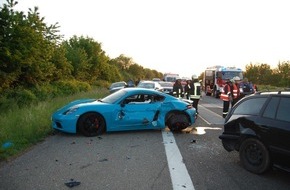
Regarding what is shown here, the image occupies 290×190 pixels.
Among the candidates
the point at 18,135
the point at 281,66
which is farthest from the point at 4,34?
the point at 281,66

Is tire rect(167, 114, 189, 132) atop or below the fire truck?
below

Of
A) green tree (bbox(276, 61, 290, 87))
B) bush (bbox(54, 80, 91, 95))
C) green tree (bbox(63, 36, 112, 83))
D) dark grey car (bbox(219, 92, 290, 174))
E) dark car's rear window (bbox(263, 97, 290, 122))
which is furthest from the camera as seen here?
green tree (bbox(276, 61, 290, 87))

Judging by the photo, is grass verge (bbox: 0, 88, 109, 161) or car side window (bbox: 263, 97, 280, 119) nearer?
car side window (bbox: 263, 97, 280, 119)

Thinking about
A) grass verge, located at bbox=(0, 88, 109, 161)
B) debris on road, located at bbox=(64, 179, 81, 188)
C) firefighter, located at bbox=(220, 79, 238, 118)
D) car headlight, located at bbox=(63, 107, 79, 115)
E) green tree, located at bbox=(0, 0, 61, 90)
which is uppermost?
green tree, located at bbox=(0, 0, 61, 90)

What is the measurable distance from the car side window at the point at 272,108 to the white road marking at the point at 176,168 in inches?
69.2

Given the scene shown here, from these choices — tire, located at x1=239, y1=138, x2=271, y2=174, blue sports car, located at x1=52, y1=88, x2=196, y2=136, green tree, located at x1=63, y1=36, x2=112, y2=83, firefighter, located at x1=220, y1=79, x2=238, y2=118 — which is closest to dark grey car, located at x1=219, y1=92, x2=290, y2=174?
tire, located at x1=239, y1=138, x2=271, y2=174

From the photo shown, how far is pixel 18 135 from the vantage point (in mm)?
8547

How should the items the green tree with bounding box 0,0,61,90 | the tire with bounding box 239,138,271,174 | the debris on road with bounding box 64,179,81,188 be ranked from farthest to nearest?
the green tree with bounding box 0,0,61,90, the tire with bounding box 239,138,271,174, the debris on road with bounding box 64,179,81,188

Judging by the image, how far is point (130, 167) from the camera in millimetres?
6113

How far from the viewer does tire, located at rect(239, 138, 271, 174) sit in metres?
5.64

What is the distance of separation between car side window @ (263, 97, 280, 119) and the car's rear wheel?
14.0 ft

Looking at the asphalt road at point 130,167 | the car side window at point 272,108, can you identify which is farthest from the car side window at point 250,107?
the asphalt road at point 130,167

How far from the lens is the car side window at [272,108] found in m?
5.68

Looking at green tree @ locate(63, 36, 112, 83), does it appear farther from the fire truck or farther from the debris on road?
the debris on road
